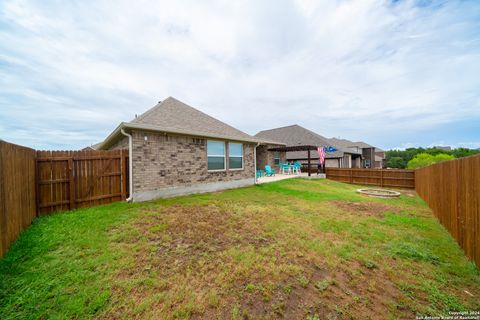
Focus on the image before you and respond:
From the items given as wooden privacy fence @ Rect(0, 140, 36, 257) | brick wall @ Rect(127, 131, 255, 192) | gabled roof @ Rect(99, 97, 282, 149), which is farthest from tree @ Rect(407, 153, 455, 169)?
wooden privacy fence @ Rect(0, 140, 36, 257)

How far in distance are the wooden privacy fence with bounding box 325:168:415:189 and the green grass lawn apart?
431 inches

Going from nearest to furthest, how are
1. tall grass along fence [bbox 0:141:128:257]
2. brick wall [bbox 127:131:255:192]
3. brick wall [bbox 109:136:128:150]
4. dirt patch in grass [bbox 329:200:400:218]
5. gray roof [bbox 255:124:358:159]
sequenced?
tall grass along fence [bbox 0:141:128:257]
dirt patch in grass [bbox 329:200:400:218]
brick wall [bbox 127:131:255:192]
brick wall [bbox 109:136:128:150]
gray roof [bbox 255:124:358:159]

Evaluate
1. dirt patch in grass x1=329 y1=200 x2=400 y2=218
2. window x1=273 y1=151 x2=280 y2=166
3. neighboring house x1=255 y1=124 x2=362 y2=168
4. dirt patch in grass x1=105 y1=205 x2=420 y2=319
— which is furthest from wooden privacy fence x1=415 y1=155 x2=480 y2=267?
neighboring house x1=255 y1=124 x2=362 y2=168

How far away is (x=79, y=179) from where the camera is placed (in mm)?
6008

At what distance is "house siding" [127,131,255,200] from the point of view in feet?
22.6

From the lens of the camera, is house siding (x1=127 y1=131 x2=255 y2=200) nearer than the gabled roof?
Yes

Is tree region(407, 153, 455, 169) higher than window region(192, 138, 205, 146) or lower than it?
lower

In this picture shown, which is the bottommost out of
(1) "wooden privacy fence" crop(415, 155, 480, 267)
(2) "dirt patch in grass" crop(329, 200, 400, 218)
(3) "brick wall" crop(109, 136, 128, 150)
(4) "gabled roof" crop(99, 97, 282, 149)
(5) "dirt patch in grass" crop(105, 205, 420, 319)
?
(2) "dirt patch in grass" crop(329, 200, 400, 218)

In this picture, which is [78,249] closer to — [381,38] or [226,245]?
[226,245]

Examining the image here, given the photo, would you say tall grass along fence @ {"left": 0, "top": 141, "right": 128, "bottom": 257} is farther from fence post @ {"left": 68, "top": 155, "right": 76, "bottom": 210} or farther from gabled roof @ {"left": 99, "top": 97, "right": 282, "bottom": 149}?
gabled roof @ {"left": 99, "top": 97, "right": 282, "bottom": 149}

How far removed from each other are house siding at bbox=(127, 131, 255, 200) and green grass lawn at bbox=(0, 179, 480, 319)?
2119mm

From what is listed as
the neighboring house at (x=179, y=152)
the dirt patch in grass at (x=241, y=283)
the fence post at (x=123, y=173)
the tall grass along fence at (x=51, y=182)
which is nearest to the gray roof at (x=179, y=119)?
the neighboring house at (x=179, y=152)

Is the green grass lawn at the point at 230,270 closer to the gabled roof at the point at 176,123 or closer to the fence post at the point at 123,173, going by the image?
the fence post at the point at 123,173

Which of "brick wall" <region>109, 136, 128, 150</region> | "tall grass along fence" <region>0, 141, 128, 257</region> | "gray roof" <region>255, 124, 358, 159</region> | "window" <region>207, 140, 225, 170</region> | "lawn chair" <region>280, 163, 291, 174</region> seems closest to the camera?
"tall grass along fence" <region>0, 141, 128, 257</region>
